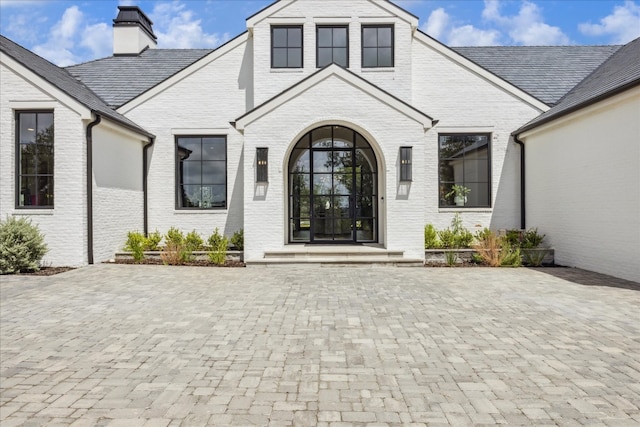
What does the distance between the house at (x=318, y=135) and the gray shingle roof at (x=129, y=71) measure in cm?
12

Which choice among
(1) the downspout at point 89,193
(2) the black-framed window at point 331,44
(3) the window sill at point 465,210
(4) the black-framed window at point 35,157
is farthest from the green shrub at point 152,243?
(3) the window sill at point 465,210

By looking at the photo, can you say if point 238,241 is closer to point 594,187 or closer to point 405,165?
point 405,165

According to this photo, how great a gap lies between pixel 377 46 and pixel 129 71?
949cm

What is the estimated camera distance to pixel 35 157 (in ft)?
32.7

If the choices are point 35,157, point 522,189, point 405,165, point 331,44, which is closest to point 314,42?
point 331,44

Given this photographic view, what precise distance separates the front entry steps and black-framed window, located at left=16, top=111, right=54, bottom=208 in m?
5.54

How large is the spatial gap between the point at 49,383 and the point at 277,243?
23.4 feet

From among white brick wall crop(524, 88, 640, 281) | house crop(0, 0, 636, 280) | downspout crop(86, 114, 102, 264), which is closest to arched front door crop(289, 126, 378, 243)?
house crop(0, 0, 636, 280)

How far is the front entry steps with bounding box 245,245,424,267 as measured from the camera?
10.1 meters

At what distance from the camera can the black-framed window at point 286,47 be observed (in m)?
12.7

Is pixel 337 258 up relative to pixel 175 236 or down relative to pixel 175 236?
down

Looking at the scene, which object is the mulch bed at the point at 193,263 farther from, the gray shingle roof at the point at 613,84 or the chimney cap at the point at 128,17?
the chimney cap at the point at 128,17

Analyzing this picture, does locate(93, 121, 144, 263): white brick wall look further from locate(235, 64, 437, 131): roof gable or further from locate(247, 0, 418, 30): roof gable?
locate(247, 0, 418, 30): roof gable

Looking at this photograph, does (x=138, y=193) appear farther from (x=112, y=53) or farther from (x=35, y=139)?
(x=112, y=53)
